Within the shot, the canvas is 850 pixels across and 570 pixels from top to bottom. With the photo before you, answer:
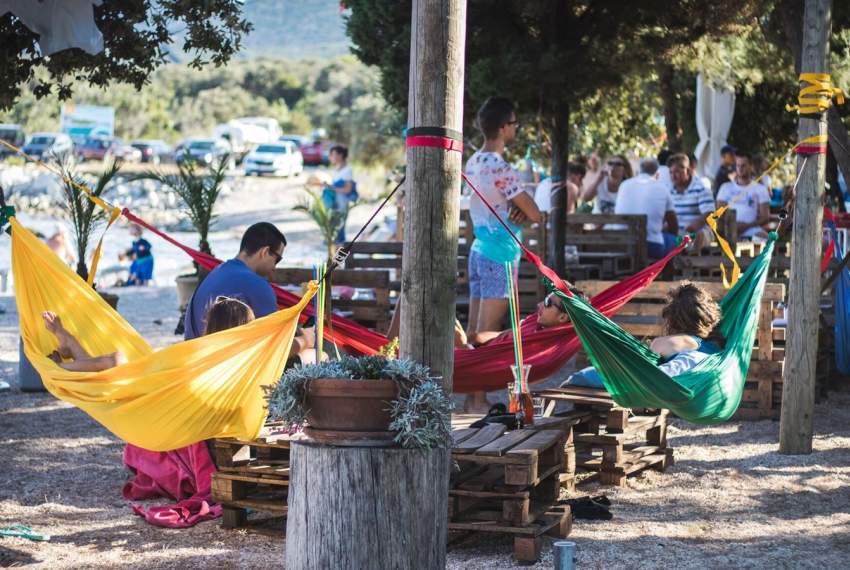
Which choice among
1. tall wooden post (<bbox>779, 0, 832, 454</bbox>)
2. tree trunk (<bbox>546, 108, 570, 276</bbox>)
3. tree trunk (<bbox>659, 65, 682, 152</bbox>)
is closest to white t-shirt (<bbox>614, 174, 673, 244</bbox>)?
tree trunk (<bbox>546, 108, 570, 276</bbox>)

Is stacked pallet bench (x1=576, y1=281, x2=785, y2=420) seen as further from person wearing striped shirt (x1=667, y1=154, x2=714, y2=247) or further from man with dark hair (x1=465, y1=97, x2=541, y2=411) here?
person wearing striped shirt (x1=667, y1=154, x2=714, y2=247)

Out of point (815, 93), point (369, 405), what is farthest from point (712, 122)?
point (369, 405)

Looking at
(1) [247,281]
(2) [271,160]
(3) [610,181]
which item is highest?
(2) [271,160]

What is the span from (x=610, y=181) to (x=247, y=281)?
24.0ft

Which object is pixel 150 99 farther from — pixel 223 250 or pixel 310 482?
pixel 310 482

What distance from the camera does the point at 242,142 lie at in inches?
1988

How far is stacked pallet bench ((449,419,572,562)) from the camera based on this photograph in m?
4.39

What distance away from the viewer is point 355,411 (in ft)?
11.6

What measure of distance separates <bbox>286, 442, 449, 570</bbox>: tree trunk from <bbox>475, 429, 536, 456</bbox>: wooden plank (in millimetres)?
952

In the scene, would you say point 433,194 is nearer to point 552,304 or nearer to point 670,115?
point 552,304

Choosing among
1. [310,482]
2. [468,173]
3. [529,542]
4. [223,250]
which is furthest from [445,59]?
[223,250]

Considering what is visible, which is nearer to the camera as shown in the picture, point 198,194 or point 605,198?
point 198,194

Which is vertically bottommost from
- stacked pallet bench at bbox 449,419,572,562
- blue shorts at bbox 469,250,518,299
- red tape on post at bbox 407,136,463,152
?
stacked pallet bench at bbox 449,419,572,562

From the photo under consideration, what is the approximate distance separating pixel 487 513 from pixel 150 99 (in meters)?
62.8
